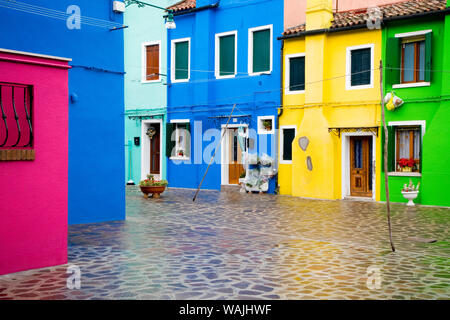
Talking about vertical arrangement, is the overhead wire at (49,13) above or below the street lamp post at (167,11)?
below

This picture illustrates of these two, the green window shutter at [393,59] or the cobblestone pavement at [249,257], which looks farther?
the green window shutter at [393,59]

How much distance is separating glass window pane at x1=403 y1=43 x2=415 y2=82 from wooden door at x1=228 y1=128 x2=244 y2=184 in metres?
7.32

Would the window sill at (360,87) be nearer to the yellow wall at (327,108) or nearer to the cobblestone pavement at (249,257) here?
the yellow wall at (327,108)

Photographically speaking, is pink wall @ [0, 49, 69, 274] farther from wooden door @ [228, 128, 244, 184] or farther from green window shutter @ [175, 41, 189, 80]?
green window shutter @ [175, 41, 189, 80]

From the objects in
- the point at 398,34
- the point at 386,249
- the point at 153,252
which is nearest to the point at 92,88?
the point at 153,252

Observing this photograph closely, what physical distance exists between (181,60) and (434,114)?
11.3 meters

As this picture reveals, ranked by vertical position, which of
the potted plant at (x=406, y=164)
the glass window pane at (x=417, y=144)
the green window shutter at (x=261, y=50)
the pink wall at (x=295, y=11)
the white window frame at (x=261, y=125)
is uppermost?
the pink wall at (x=295, y=11)

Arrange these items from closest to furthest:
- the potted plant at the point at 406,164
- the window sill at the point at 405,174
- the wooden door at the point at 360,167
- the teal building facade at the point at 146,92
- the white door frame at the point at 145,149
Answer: the window sill at the point at 405,174
the potted plant at the point at 406,164
the wooden door at the point at 360,167
the teal building facade at the point at 146,92
the white door frame at the point at 145,149

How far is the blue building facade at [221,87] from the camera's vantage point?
20.1 m

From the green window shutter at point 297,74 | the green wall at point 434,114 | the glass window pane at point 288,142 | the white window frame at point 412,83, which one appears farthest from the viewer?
the glass window pane at point 288,142

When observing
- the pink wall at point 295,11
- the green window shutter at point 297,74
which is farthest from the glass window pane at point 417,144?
the pink wall at point 295,11

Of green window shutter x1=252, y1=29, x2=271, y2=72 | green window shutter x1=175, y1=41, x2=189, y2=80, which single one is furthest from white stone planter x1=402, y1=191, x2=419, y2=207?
green window shutter x1=175, y1=41, x2=189, y2=80

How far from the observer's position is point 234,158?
21.5 m

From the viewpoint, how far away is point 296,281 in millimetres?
6617
